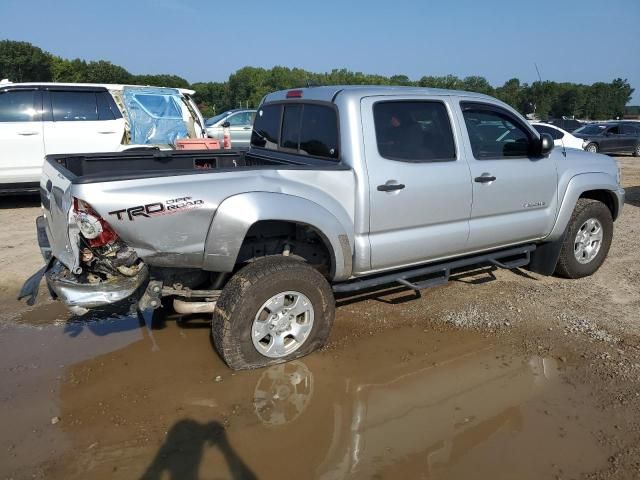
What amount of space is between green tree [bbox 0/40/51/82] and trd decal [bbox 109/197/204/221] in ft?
249

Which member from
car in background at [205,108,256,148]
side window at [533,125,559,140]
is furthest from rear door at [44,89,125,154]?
side window at [533,125,559,140]

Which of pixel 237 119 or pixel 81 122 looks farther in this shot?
pixel 237 119

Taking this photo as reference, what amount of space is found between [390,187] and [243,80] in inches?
2991

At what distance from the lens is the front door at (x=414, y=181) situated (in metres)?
3.91

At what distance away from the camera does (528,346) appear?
13.6ft

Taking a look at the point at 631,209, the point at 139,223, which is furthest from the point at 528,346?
the point at 631,209

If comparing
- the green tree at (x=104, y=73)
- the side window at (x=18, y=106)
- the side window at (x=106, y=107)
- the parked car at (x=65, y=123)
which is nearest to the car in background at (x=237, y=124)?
the parked car at (x=65, y=123)

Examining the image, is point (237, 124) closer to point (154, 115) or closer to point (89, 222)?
point (154, 115)

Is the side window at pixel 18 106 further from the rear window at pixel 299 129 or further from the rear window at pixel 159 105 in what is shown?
the rear window at pixel 299 129

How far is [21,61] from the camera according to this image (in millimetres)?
68250

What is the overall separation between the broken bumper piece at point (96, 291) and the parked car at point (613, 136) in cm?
1956

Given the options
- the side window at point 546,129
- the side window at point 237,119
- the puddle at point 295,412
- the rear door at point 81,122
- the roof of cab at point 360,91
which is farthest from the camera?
the side window at point 237,119

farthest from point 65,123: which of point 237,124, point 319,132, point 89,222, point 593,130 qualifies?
point 593,130

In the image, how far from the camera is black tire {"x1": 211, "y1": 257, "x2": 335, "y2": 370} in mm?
3477
